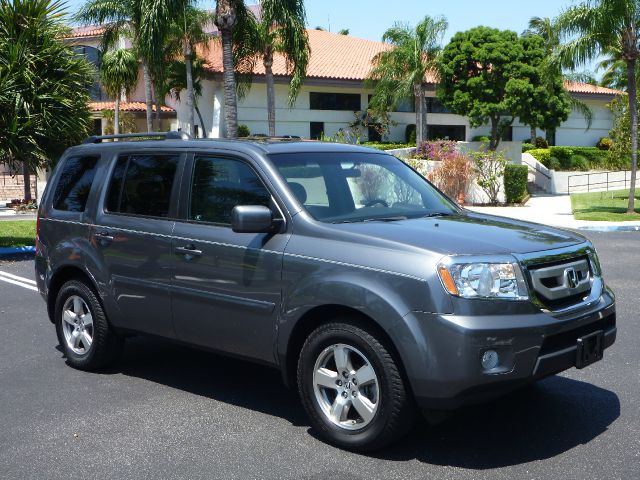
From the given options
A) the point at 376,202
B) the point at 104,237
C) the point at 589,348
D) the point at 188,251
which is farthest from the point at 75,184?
the point at 589,348

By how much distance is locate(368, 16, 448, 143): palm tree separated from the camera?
4025 cm

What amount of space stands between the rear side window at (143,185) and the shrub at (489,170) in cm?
2533

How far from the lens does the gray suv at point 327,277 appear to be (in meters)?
4.61

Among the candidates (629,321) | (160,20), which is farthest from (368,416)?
(160,20)

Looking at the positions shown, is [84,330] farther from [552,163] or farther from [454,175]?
[552,163]

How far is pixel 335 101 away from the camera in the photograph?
46.0 meters

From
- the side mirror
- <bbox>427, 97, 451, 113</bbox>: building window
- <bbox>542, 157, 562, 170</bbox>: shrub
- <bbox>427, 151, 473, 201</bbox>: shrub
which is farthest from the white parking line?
<bbox>427, 97, 451, 113</bbox>: building window

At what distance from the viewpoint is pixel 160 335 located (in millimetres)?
6184

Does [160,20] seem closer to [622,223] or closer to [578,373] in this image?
[622,223]

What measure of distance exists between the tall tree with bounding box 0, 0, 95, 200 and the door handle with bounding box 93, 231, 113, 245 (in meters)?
9.71

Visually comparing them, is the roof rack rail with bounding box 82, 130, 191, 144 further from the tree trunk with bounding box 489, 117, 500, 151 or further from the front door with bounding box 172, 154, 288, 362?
the tree trunk with bounding box 489, 117, 500, 151

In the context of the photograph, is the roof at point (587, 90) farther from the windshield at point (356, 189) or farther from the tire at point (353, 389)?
the tire at point (353, 389)

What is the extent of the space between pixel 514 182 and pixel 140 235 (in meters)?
27.0

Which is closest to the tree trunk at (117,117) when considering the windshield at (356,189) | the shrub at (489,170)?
the shrub at (489,170)
